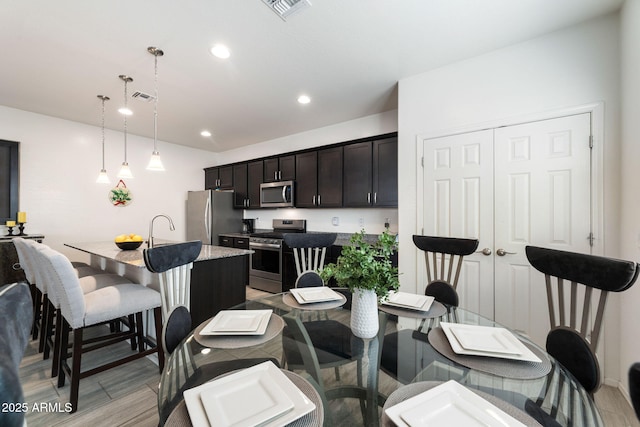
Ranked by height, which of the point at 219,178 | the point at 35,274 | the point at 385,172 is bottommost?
the point at 35,274

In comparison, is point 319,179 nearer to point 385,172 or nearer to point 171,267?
point 385,172

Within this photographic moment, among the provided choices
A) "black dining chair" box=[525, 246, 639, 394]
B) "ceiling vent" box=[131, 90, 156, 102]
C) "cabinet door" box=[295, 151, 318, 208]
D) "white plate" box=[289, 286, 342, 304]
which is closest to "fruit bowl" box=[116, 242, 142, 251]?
"ceiling vent" box=[131, 90, 156, 102]

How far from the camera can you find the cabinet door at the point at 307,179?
4.24 meters

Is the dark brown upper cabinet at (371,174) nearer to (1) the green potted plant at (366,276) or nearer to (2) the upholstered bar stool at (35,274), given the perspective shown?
(1) the green potted plant at (366,276)

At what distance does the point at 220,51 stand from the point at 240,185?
10.5 feet

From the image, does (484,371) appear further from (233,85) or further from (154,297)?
(233,85)

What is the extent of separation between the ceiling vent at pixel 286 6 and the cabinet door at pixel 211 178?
4.37 metres

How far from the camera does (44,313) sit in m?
2.40

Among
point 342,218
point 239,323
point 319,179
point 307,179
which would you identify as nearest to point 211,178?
point 307,179

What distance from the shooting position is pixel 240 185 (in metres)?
5.31

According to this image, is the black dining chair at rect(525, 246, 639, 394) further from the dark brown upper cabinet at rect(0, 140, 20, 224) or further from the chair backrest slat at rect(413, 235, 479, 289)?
the dark brown upper cabinet at rect(0, 140, 20, 224)

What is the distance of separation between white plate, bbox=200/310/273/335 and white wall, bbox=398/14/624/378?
1908 millimetres

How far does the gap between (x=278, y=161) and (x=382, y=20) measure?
303 cm

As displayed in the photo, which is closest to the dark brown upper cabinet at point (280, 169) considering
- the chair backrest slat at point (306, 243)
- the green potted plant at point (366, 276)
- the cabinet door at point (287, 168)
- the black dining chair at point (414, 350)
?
the cabinet door at point (287, 168)
